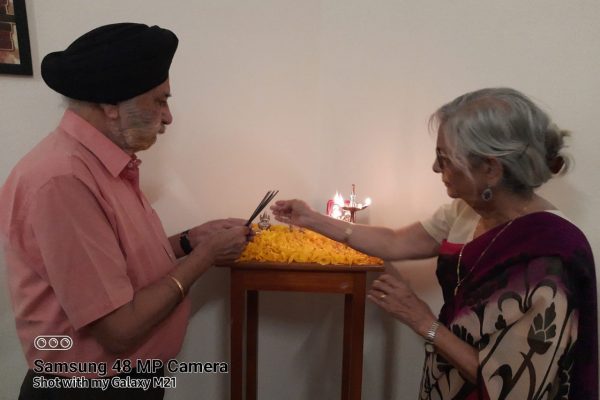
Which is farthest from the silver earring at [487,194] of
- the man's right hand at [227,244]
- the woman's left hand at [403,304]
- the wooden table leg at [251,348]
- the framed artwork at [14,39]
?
the framed artwork at [14,39]

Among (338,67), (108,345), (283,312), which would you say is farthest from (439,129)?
(283,312)

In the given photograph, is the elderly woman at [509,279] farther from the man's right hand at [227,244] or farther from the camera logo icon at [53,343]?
the camera logo icon at [53,343]

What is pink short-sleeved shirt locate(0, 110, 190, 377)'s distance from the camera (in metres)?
0.81

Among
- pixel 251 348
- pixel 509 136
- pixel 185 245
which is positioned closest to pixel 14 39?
pixel 185 245

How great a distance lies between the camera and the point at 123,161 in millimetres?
962

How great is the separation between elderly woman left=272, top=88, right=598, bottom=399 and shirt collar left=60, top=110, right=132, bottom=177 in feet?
2.43

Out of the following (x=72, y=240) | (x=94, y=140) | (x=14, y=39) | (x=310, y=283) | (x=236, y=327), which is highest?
(x=14, y=39)

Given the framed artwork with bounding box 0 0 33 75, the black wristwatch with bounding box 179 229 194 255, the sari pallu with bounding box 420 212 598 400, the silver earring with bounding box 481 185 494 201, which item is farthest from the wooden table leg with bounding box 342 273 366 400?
the framed artwork with bounding box 0 0 33 75

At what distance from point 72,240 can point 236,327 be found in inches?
27.9

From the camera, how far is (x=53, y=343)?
35.8 inches

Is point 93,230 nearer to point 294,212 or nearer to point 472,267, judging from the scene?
point 294,212

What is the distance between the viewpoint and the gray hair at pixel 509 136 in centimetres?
92

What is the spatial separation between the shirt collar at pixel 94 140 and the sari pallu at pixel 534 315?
0.93 meters

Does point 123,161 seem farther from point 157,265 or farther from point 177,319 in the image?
point 177,319
